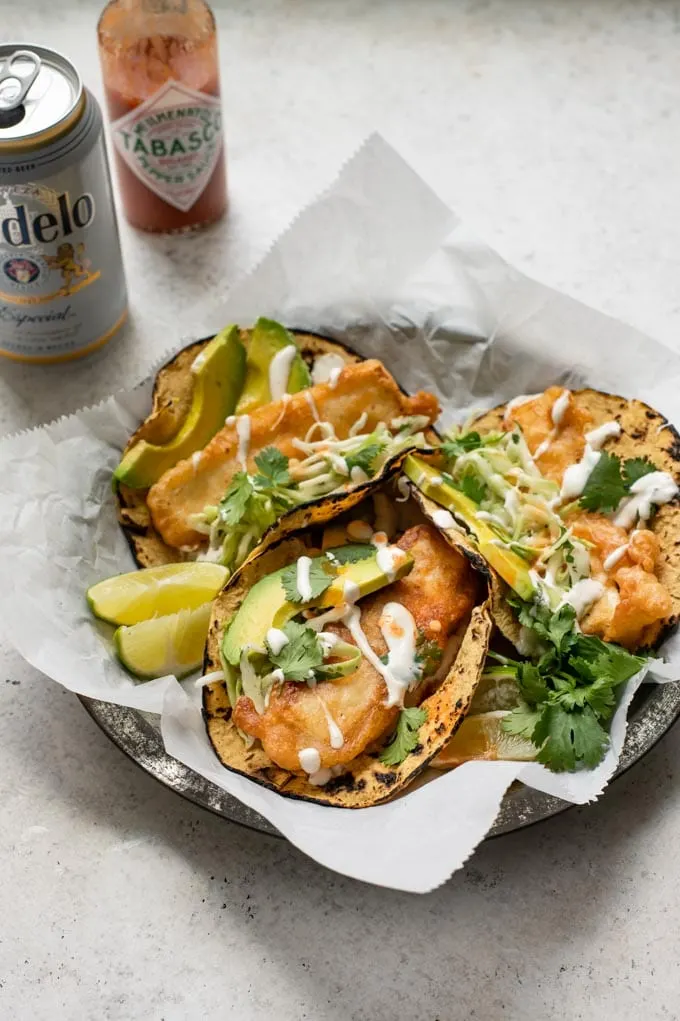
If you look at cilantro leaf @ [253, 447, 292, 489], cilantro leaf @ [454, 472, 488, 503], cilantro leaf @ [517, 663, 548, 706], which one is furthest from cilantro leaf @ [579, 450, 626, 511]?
cilantro leaf @ [253, 447, 292, 489]

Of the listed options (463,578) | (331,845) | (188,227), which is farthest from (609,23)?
(331,845)

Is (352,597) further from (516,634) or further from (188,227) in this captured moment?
(188,227)

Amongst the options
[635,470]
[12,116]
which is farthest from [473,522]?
[12,116]

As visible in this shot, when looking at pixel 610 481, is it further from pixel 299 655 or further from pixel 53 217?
pixel 53 217

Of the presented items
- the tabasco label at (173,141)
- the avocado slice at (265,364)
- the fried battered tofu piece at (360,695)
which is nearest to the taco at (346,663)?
the fried battered tofu piece at (360,695)

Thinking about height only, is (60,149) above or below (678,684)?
above
